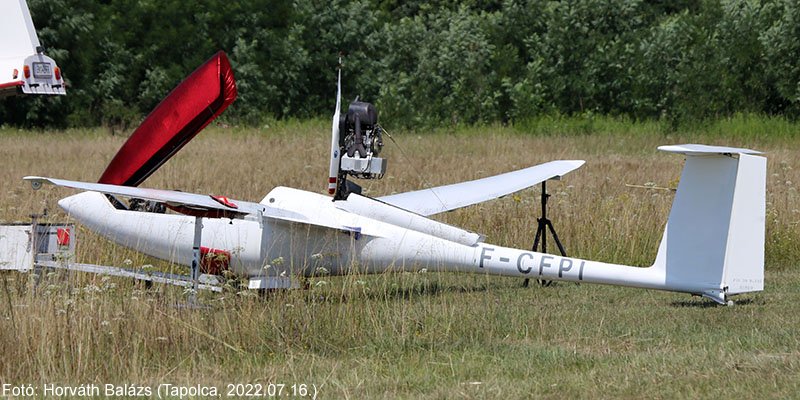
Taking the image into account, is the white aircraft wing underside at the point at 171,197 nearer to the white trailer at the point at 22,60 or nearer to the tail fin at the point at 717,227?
the white trailer at the point at 22,60

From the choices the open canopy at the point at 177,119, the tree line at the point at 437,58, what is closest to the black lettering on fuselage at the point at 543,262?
the open canopy at the point at 177,119

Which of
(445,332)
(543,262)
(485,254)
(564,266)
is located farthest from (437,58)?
(445,332)

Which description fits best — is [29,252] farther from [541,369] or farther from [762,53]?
[762,53]

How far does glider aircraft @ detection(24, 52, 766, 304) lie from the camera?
28.4ft

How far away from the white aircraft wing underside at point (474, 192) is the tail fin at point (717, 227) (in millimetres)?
2649

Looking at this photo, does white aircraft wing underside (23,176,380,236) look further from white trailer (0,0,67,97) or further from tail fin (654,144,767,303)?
tail fin (654,144,767,303)

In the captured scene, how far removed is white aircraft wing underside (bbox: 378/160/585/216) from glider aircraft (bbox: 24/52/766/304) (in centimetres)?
5

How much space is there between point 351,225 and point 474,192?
212 cm

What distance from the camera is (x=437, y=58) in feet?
112

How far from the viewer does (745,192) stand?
28.2ft

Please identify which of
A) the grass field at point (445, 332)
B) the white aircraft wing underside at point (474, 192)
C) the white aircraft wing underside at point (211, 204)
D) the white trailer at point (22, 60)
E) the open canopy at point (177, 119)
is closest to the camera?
the grass field at point (445, 332)

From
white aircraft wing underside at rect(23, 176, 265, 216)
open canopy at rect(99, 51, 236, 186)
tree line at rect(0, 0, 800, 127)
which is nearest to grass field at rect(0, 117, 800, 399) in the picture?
white aircraft wing underside at rect(23, 176, 265, 216)

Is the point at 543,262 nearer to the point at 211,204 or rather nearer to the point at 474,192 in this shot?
the point at 474,192

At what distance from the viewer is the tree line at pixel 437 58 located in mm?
28766
